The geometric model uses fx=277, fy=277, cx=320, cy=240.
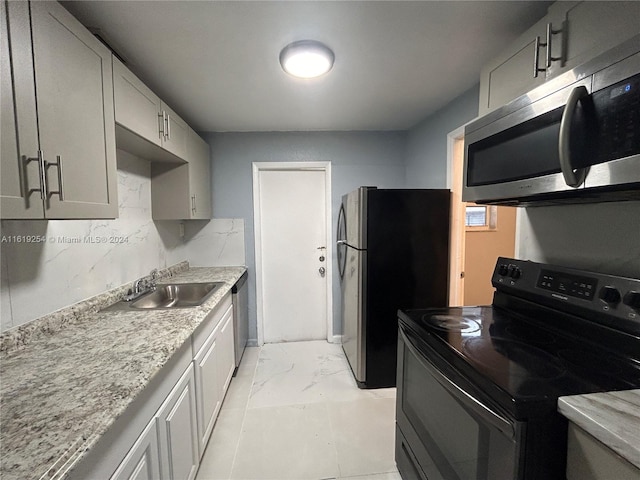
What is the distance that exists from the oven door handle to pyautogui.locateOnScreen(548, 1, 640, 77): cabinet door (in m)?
1.13

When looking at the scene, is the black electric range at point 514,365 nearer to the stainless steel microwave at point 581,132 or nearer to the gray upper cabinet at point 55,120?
the stainless steel microwave at point 581,132

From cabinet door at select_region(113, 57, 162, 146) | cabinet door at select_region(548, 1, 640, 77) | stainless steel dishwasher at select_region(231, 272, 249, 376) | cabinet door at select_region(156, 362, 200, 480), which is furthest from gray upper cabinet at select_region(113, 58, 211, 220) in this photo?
cabinet door at select_region(548, 1, 640, 77)

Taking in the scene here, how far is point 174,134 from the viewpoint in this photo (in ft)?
6.59

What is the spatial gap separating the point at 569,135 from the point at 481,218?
2763mm

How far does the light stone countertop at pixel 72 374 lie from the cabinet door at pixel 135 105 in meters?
0.99

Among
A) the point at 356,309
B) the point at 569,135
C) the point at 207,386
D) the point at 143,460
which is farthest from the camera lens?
the point at 356,309

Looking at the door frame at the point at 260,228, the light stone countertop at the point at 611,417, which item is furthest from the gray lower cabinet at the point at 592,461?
the door frame at the point at 260,228

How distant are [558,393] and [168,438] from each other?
139 centimetres

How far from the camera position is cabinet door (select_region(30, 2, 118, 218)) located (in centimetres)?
95

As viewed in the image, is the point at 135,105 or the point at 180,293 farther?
the point at 180,293

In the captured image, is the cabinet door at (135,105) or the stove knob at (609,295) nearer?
the stove knob at (609,295)

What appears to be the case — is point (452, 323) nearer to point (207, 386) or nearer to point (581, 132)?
point (581, 132)

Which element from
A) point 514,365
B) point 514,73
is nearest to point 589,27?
point 514,73

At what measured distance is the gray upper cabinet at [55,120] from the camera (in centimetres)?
86
